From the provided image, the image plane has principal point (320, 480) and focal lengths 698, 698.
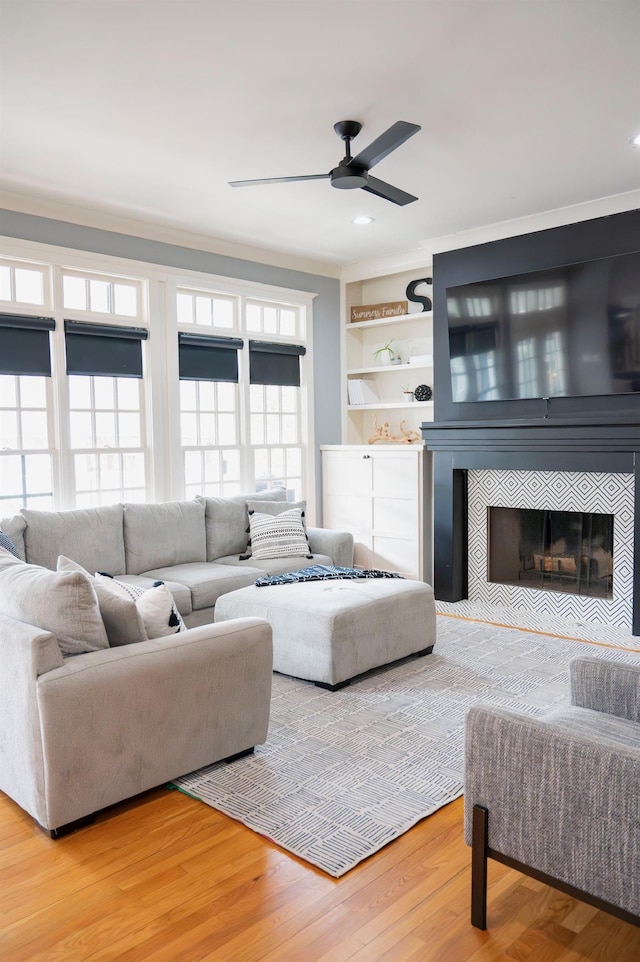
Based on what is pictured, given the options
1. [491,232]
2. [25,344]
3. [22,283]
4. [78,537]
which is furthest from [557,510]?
[22,283]

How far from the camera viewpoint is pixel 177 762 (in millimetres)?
2539

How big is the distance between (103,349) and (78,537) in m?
1.38

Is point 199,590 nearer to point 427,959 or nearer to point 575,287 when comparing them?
point 427,959

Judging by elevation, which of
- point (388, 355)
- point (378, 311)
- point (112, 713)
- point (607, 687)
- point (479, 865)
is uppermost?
point (378, 311)

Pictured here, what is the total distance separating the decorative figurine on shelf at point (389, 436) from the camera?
6.02 m

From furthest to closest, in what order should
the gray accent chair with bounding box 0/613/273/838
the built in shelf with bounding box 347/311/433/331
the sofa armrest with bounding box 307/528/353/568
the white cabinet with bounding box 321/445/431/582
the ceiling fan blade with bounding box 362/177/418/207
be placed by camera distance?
the built in shelf with bounding box 347/311/433/331
the white cabinet with bounding box 321/445/431/582
the sofa armrest with bounding box 307/528/353/568
the ceiling fan blade with bounding box 362/177/418/207
the gray accent chair with bounding box 0/613/273/838

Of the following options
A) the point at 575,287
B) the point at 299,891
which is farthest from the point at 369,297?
the point at 299,891

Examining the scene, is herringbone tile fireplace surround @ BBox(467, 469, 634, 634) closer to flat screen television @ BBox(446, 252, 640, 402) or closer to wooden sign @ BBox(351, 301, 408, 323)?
flat screen television @ BBox(446, 252, 640, 402)

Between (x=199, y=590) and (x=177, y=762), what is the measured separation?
1.72 meters

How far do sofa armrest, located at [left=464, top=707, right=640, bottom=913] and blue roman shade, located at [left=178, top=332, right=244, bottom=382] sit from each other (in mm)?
4047

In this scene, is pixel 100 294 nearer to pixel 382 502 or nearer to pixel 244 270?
pixel 244 270

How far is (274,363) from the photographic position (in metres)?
5.98

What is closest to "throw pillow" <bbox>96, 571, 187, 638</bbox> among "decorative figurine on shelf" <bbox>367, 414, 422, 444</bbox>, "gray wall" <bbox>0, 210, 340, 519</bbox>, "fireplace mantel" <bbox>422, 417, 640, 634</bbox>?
"gray wall" <bbox>0, 210, 340, 519</bbox>

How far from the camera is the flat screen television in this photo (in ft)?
14.3
